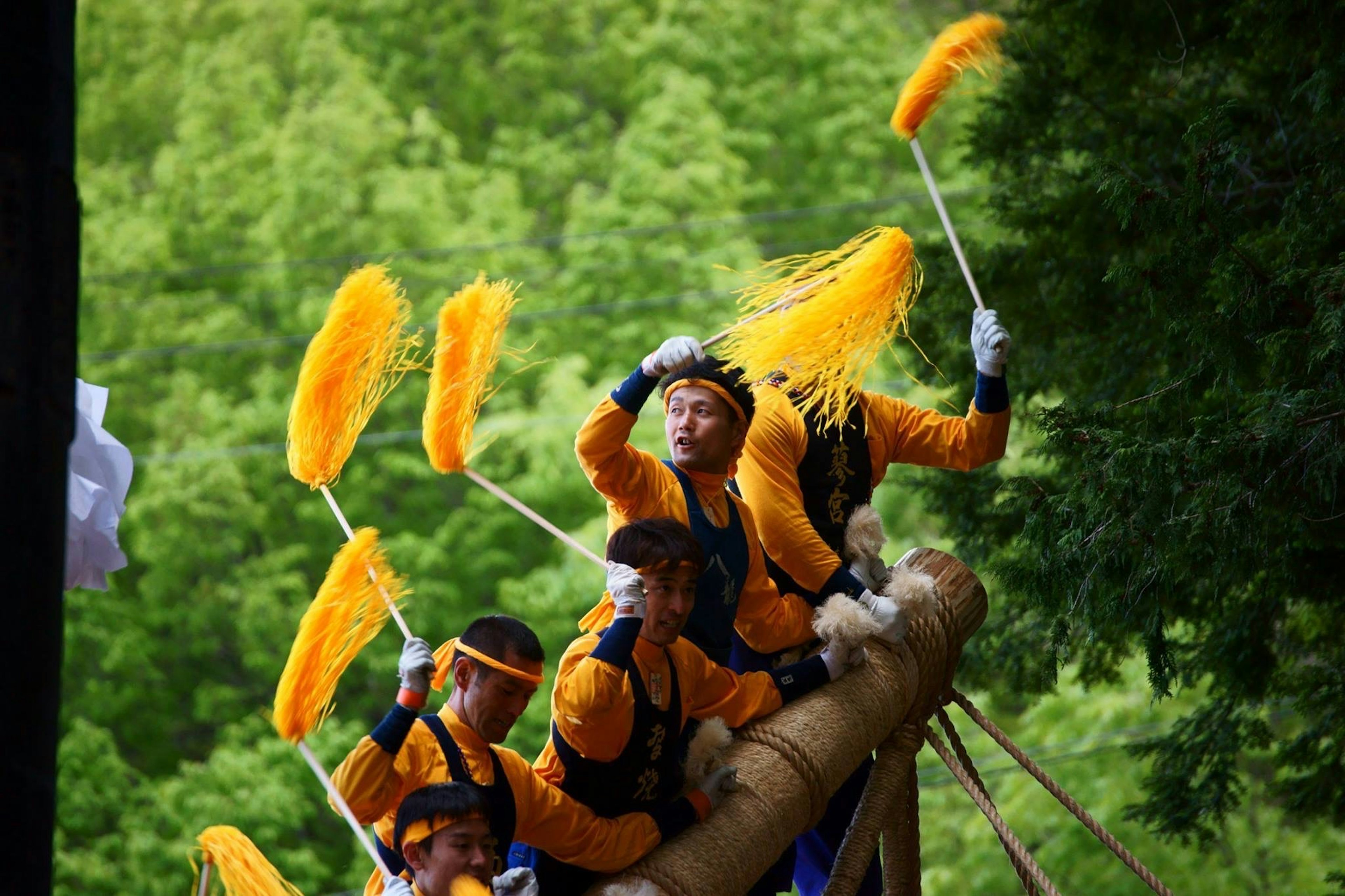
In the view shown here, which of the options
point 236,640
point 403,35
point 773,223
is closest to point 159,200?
point 403,35

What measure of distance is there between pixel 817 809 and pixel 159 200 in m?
13.3

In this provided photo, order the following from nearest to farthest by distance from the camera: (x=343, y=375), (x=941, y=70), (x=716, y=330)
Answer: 1. (x=343, y=375)
2. (x=941, y=70)
3. (x=716, y=330)

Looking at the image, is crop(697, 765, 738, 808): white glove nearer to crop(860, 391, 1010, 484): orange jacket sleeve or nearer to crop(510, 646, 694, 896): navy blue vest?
crop(510, 646, 694, 896): navy blue vest

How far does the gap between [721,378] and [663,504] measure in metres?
0.34

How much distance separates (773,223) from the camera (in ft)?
50.9

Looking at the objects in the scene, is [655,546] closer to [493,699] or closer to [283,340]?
[493,699]

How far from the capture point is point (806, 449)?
14.4 ft

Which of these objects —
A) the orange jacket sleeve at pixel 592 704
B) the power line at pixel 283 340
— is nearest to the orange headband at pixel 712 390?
the orange jacket sleeve at pixel 592 704

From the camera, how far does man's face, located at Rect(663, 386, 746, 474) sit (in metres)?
3.95

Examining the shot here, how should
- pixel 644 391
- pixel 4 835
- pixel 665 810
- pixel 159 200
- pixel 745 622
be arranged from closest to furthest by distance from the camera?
pixel 4 835 → pixel 665 810 → pixel 644 391 → pixel 745 622 → pixel 159 200

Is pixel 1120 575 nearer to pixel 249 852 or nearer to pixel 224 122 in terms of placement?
pixel 249 852

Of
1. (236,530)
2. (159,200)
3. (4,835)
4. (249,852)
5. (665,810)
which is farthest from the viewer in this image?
(159,200)

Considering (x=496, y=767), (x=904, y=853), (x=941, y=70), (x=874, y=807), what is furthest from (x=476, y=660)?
(x=941, y=70)

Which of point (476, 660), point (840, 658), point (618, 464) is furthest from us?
point (840, 658)
